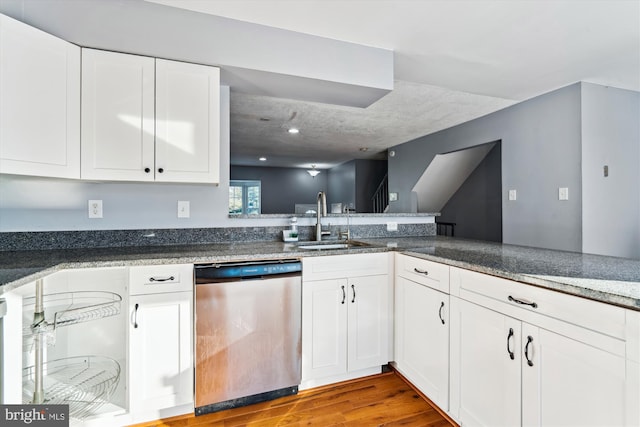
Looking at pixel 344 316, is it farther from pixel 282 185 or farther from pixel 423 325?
pixel 282 185

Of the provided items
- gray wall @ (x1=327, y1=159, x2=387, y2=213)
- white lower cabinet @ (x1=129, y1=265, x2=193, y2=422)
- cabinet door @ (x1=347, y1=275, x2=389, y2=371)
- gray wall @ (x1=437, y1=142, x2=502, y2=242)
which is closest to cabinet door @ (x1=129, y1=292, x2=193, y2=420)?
white lower cabinet @ (x1=129, y1=265, x2=193, y2=422)

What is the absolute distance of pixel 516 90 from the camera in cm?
303

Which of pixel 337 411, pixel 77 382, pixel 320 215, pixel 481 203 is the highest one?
pixel 481 203

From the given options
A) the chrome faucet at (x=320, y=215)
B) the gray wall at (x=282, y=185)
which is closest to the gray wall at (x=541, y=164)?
the chrome faucet at (x=320, y=215)

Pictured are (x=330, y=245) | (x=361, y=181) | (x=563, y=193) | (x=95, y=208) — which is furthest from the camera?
(x=361, y=181)

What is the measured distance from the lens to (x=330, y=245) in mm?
2471

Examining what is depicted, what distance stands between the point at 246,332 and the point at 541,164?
10.8ft

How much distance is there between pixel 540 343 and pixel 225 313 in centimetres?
151

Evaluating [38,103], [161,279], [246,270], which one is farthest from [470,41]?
[38,103]

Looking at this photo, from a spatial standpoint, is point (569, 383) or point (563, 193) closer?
point (569, 383)

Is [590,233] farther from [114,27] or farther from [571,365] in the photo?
[114,27]

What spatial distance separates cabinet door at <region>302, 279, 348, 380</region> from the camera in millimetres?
1977

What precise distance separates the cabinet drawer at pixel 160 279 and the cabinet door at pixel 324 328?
27.3 inches

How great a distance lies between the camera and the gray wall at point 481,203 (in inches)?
204
